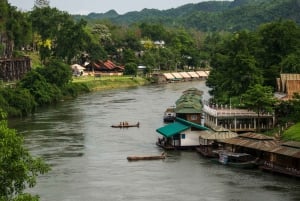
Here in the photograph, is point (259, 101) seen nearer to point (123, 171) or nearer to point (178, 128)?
point (178, 128)

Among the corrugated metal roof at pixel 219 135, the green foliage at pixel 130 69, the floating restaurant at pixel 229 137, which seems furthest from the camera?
the green foliage at pixel 130 69

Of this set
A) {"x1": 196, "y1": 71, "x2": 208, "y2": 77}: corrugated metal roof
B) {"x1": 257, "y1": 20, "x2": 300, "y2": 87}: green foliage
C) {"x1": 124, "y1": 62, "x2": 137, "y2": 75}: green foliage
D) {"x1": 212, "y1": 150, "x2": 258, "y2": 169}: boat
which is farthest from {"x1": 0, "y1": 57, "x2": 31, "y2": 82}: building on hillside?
{"x1": 212, "y1": 150, "x2": 258, "y2": 169}: boat

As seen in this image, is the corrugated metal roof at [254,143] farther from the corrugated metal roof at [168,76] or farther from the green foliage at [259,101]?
the corrugated metal roof at [168,76]

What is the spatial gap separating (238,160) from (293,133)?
19.2 feet

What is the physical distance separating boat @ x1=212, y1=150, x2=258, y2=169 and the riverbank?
66788mm

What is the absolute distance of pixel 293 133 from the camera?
4884 centimetres

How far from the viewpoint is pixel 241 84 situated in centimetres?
6656

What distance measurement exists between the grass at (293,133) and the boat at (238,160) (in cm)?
398

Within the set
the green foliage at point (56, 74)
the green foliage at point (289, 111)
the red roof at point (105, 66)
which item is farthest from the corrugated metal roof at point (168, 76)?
the green foliage at point (289, 111)

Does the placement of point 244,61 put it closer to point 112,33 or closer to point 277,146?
point 277,146

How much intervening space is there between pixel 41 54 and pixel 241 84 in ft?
216

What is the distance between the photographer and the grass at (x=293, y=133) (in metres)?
47.7

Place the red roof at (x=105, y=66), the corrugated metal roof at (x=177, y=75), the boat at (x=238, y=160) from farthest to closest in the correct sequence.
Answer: the corrugated metal roof at (x=177, y=75)
the red roof at (x=105, y=66)
the boat at (x=238, y=160)

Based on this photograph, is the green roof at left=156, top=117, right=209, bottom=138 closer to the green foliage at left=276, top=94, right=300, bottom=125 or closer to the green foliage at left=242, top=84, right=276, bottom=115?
the green foliage at left=242, top=84, right=276, bottom=115
